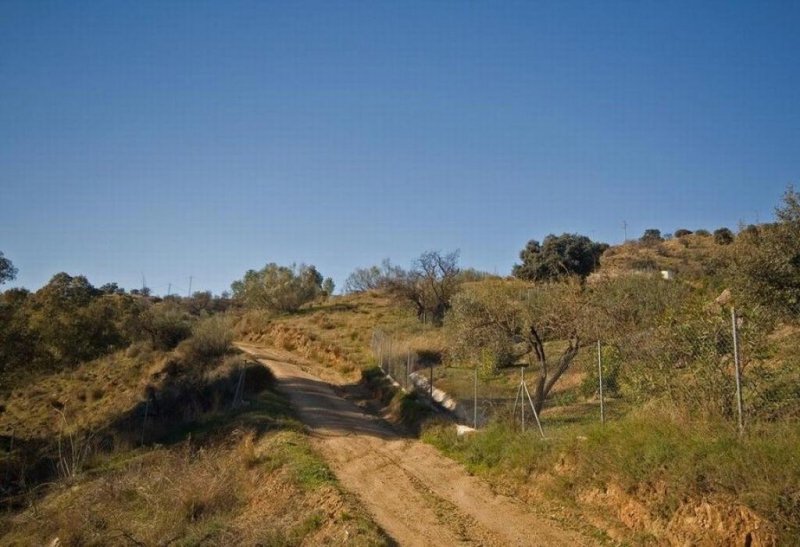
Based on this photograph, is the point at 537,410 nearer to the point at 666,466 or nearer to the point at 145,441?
the point at 666,466

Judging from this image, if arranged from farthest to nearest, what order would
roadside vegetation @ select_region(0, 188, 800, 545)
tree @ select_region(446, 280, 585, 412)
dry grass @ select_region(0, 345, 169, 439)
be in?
dry grass @ select_region(0, 345, 169, 439) < tree @ select_region(446, 280, 585, 412) < roadside vegetation @ select_region(0, 188, 800, 545)

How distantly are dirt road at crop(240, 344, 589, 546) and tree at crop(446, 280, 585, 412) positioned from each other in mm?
3503

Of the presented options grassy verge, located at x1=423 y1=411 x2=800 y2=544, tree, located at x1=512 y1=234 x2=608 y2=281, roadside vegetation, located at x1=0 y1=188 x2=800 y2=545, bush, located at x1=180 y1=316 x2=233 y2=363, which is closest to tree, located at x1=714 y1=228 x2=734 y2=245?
tree, located at x1=512 y1=234 x2=608 y2=281

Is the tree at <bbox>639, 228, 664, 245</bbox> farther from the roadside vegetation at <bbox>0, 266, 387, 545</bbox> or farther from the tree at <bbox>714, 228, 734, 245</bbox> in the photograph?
the roadside vegetation at <bbox>0, 266, 387, 545</bbox>

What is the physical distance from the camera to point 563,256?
52.8 metres

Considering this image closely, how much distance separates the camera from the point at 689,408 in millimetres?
10328

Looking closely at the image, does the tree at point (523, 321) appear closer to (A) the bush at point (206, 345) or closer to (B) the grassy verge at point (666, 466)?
(B) the grassy verge at point (666, 466)

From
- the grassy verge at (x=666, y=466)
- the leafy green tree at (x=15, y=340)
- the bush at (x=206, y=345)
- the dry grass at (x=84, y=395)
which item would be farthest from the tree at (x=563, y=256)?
the grassy verge at (x=666, y=466)

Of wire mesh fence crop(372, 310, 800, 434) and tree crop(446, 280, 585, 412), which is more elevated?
tree crop(446, 280, 585, 412)

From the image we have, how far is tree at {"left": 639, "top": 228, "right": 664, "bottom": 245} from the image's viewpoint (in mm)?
63819

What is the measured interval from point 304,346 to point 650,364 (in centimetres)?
3743

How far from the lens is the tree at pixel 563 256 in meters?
52.2

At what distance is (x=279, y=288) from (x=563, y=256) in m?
32.2

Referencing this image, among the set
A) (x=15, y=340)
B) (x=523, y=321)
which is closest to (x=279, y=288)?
(x=15, y=340)
